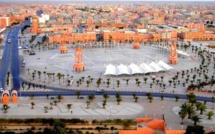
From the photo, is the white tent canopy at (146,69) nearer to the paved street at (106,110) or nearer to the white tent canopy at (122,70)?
the white tent canopy at (122,70)

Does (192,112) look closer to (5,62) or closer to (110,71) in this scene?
(110,71)

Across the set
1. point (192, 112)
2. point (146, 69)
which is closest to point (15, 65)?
point (146, 69)

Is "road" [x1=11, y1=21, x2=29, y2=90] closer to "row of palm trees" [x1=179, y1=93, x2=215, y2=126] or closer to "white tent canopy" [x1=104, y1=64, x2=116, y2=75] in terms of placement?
"white tent canopy" [x1=104, y1=64, x2=116, y2=75]

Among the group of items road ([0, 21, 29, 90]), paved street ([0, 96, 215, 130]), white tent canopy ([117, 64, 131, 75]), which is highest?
white tent canopy ([117, 64, 131, 75])

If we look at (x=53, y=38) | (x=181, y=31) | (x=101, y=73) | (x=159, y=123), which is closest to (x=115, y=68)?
(x=101, y=73)

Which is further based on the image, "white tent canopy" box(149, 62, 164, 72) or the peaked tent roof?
"white tent canopy" box(149, 62, 164, 72)

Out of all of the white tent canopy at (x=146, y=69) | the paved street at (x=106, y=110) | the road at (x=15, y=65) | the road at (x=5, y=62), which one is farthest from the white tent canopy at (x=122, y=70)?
the road at (x=5, y=62)

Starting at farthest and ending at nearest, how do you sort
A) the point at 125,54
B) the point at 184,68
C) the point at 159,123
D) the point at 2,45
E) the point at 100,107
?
the point at 2,45 < the point at 125,54 < the point at 184,68 < the point at 100,107 < the point at 159,123

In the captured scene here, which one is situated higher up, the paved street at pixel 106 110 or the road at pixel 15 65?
the paved street at pixel 106 110

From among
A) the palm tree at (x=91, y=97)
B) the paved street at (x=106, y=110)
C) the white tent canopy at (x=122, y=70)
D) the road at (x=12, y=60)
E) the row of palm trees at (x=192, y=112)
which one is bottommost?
the road at (x=12, y=60)

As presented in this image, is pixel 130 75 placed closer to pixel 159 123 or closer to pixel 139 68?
pixel 139 68

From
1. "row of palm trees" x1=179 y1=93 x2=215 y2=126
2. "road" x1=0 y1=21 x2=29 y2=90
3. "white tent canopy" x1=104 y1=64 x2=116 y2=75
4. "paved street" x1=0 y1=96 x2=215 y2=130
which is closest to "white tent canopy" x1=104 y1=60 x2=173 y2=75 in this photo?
"white tent canopy" x1=104 y1=64 x2=116 y2=75
